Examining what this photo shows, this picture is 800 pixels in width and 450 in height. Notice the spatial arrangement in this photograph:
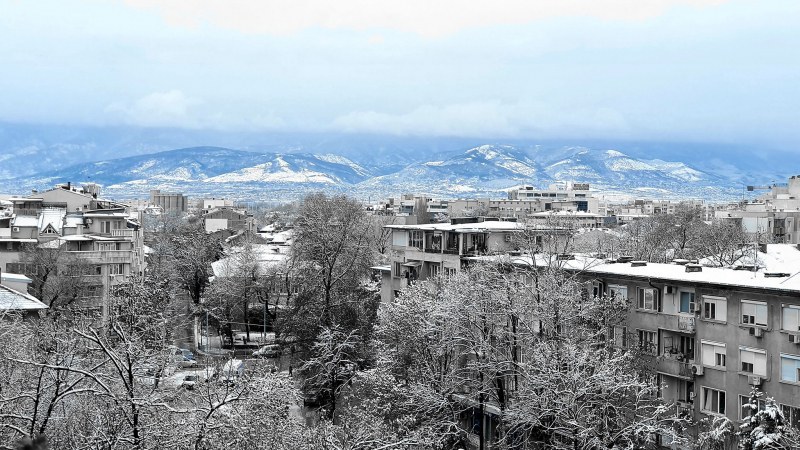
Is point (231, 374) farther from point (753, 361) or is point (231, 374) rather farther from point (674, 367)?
point (753, 361)

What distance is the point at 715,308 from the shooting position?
1136 inches

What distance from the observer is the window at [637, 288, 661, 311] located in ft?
101

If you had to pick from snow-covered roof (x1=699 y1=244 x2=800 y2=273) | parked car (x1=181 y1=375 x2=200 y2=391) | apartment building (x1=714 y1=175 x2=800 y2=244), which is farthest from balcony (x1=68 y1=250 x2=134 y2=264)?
apartment building (x1=714 y1=175 x2=800 y2=244)

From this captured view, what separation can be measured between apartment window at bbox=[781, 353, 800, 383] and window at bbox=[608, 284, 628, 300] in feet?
20.2

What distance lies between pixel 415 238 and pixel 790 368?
21.5 metres

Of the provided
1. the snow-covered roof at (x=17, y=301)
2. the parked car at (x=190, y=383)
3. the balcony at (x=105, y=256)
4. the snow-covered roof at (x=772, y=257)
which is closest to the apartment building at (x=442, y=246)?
the snow-covered roof at (x=772, y=257)

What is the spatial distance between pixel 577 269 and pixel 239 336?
3024 centimetres

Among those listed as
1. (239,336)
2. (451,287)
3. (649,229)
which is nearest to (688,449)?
(451,287)

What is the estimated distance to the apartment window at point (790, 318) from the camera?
26.3 meters

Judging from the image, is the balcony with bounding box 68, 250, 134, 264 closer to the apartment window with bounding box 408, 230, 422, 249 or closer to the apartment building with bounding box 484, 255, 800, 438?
the apartment window with bounding box 408, 230, 422, 249

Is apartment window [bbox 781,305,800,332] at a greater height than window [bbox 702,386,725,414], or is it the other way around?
apartment window [bbox 781,305,800,332]

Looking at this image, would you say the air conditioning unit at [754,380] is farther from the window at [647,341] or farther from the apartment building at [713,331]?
the window at [647,341]

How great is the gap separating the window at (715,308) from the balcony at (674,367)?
1.62 m

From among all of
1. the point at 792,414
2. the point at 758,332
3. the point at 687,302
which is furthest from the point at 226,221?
the point at 792,414
